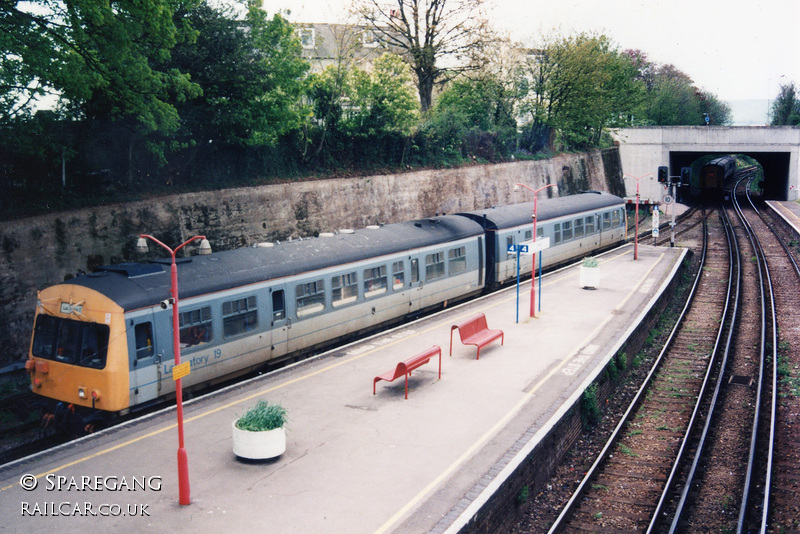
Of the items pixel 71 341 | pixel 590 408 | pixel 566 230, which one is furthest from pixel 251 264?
pixel 566 230


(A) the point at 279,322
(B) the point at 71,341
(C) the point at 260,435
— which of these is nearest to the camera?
(C) the point at 260,435

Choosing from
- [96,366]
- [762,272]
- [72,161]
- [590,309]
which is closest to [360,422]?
[96,366]

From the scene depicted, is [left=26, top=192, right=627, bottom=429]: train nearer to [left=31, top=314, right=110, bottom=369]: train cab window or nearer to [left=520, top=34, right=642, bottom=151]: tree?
[left=31, top=314, right=110, bottom=369]: train cab window

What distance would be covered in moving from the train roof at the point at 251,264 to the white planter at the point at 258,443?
363 centimetres

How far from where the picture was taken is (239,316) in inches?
631

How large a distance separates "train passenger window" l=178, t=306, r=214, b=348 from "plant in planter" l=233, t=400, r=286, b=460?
3513 millimetres

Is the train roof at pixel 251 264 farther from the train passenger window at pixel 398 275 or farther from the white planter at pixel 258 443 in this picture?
the white planter at pixel 258 443

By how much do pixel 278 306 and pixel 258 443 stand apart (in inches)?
229

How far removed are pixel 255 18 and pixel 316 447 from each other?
17.9m

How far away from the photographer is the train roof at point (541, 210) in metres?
26.7

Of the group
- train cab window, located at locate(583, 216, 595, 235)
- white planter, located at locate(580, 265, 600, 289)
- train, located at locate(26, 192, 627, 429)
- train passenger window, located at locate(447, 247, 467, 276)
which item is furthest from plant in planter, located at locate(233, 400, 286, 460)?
train cab window, located at locate(583, 216, 595, 235)

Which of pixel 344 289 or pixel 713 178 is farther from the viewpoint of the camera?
pixel 713 178

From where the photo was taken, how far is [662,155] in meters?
56.9

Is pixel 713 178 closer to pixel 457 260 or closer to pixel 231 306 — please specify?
pixel 457 260
